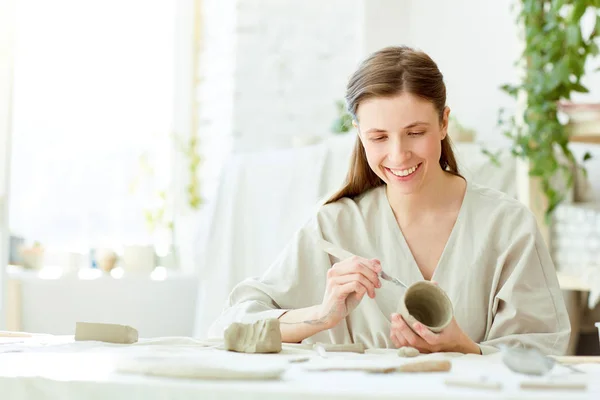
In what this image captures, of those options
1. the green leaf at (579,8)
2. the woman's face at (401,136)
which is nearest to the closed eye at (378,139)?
the woman's face at (401,136)

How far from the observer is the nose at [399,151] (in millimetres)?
1561

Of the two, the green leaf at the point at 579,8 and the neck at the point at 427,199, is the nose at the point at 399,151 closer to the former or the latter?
the neck at the point at 427,199

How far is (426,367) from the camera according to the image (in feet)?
3.25

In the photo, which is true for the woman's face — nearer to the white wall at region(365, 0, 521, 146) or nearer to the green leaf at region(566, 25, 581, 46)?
the green leaf at region(566, 25, 581, 46)

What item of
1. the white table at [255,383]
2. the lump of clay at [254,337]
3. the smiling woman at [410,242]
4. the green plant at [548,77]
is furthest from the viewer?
the green plant at [548,77]

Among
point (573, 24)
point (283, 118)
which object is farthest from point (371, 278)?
point (283, 118)

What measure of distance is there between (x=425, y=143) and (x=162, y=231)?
3.21 m

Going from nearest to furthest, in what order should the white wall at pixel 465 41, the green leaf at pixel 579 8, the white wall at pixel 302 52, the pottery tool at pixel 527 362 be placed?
the pottery tool at pixel 527 362 → the green leaf at pixel 579 8 → the white wall at pixel 465 41 → the white wall at pixel 302 52

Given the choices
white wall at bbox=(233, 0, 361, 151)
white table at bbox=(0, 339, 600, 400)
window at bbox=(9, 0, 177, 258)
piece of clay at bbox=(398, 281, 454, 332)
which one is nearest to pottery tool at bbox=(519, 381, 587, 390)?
white table at bbox=(0, 339, 600, 400)

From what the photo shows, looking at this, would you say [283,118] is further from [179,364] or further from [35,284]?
[179,364]

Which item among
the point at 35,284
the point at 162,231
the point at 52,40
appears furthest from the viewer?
the point at 162,231

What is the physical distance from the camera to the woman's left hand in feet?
4.32

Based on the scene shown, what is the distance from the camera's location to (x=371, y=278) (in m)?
1.38

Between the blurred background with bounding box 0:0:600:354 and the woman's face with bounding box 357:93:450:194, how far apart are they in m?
1.80
